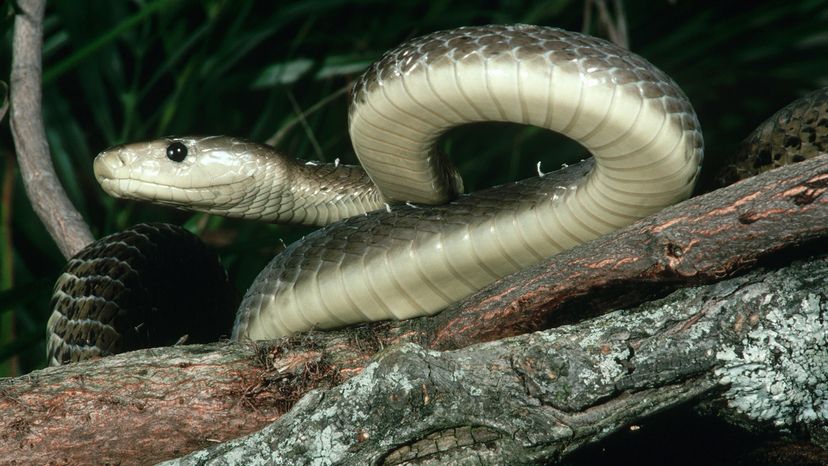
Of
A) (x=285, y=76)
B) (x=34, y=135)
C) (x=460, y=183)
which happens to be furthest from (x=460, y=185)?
(x=285, y=76)

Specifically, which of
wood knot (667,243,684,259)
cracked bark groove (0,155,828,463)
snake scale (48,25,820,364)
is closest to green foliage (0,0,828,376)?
snake scale (48,25,820,364)

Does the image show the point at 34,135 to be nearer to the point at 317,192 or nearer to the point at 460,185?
the point at 317,192

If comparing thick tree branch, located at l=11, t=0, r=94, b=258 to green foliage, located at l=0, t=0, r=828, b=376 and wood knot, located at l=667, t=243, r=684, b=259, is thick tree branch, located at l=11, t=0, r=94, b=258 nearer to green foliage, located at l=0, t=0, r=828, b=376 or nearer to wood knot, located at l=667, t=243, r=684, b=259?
green foliage, located at l=0, t=0, r=828, b=376

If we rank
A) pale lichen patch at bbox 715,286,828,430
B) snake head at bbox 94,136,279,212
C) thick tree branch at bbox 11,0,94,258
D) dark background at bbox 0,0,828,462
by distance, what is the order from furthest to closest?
dark background at bbox 0,0,828,462 < snake head at bbox 94,136,279,212 < thick tree branch at bbox 11,0,94,258 < pale lichen patch at bbox 715,286,828,430

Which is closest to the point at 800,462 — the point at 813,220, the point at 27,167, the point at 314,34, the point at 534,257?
the point at 813,220

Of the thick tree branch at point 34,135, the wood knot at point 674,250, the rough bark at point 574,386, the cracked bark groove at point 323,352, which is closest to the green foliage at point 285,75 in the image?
the thick tree branch at point 34,135
